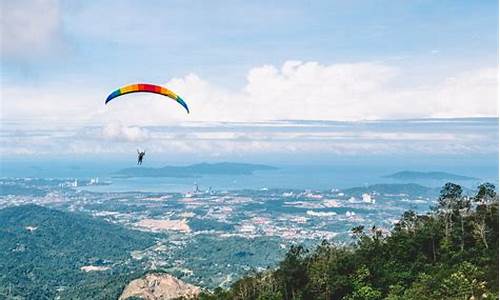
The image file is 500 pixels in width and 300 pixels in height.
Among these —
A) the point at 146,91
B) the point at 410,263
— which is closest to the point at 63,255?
the point at 410,263

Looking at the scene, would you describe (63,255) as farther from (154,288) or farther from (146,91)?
(146,91)

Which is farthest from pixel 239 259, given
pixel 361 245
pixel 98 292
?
pixel 361 245

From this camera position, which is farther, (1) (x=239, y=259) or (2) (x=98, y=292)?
(1) (x=239, y=259)

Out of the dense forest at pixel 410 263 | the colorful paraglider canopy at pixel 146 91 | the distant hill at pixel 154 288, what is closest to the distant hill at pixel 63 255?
the distant hill at pixel 154 288

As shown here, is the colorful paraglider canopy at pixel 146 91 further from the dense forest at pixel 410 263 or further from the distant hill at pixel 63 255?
the distant hill at pixel 63 255

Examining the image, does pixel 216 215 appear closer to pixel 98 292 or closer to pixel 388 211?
pixel 388 211
